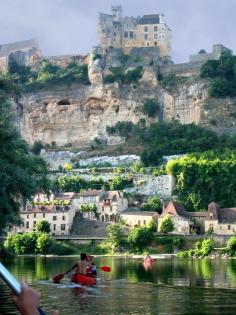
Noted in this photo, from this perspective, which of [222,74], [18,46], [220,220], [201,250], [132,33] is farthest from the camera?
[18,46]

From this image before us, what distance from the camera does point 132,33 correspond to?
9025 cm

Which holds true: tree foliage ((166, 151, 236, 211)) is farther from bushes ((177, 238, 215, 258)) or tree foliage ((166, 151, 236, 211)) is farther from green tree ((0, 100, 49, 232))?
green tree ((0, 100, 49, 232))

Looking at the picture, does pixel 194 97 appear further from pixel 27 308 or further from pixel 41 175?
pixel 27 308

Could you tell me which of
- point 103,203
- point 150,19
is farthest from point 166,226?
point 150,19

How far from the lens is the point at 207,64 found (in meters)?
79.4

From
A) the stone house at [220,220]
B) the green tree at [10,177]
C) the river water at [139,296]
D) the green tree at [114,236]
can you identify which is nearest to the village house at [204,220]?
the stone house at [220,220]

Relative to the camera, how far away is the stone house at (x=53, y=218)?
6012cm

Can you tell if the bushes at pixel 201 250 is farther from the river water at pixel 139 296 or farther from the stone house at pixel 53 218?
the river water at pixel 139 296

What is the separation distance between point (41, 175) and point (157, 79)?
6300 cm

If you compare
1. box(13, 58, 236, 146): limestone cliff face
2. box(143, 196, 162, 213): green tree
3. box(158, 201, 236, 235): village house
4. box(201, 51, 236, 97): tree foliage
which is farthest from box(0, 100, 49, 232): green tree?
box(201, 51, 236, 97): tree foliage

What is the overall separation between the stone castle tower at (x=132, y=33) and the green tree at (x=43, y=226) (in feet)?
115

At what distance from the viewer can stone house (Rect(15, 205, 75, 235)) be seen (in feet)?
197

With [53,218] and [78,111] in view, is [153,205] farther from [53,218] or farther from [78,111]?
[78,111]

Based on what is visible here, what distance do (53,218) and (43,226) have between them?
194cm
